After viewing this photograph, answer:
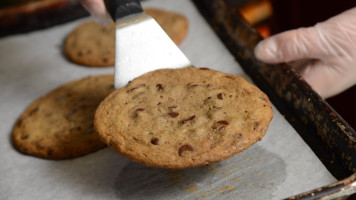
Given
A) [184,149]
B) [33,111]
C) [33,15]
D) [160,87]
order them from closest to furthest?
[184,149]
[160,87]
[33,111]
[33,15]

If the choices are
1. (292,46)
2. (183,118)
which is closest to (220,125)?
(183,118)

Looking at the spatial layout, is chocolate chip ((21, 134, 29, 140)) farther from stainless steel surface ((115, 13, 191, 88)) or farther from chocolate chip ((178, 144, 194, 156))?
chocolate chip ((178, 144, 194, 156))

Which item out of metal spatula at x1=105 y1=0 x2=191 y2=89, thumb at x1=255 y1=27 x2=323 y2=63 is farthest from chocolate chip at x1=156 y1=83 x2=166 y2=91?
thumb at x1=255 y1=27 x2=323 y2=63

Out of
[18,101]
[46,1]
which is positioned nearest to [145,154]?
[18,101]

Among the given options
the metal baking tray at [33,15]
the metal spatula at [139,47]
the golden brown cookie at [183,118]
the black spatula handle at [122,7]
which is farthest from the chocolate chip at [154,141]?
the metal baking tray at [33,15]

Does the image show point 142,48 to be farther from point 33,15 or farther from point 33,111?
point 33,15

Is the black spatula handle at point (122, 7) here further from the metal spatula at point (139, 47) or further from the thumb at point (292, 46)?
the thumb at point (292, 46)
